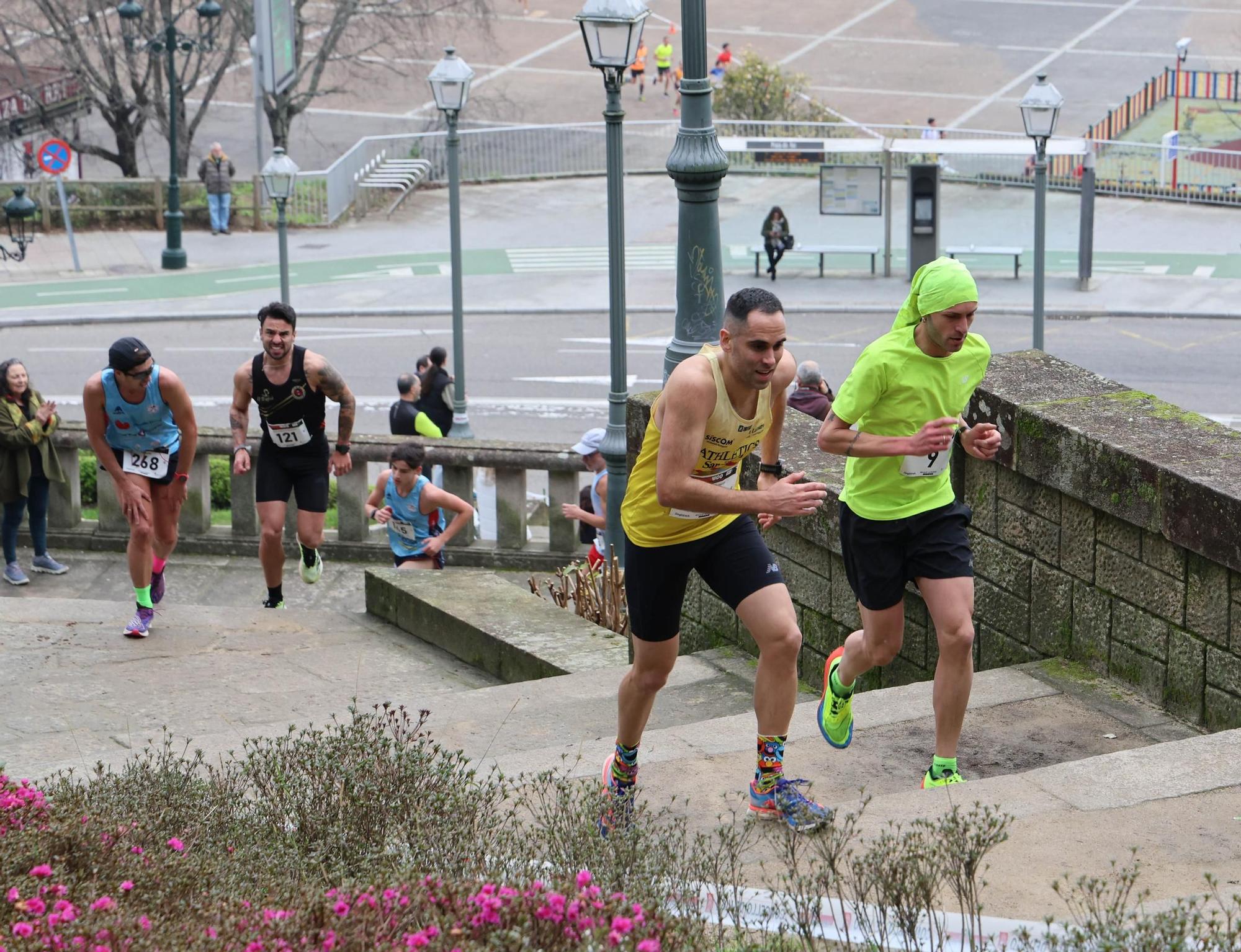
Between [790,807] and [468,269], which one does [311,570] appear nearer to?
[790,807]

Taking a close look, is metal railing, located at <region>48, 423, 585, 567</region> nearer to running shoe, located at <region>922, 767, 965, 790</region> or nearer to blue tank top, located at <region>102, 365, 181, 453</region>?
blue tank top, located at <region>102, 365, 181, 453</region>

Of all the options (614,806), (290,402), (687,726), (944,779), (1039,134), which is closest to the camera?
(614,806)

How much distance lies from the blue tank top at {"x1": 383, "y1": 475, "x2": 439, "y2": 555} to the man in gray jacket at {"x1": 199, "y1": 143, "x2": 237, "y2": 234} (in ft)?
74.3

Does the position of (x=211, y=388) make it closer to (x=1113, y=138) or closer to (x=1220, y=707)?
(x=1220, y=707)

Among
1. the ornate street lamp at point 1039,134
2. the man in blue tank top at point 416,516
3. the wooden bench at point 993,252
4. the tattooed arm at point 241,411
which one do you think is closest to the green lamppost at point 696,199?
the tattooed arm at point 241,411

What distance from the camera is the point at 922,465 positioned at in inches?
224

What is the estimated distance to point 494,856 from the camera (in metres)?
4.11

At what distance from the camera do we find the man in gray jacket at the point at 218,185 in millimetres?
32312

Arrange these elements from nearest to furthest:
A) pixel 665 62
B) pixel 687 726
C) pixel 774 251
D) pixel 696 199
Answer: pixel 687 726, pixel 696 199, pixel 774 251, pixel 665 62

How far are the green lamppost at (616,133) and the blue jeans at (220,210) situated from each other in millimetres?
23016

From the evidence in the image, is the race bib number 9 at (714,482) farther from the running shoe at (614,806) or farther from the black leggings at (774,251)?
the black leggings at (774,251)

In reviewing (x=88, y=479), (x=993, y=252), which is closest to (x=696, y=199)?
(x=88, y=479)

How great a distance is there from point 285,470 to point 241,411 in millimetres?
463

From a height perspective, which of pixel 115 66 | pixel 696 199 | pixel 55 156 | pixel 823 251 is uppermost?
pixel 115 66
